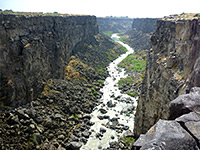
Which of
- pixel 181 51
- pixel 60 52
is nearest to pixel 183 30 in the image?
pixel 181 51

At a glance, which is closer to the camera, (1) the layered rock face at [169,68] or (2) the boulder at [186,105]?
(2) the boulder at [186,105]

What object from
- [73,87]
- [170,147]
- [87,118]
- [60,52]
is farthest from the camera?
[60,52]

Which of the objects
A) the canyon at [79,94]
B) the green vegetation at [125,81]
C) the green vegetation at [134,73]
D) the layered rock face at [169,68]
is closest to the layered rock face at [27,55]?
the canyon at [79,94]

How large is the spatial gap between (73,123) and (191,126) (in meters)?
30.0

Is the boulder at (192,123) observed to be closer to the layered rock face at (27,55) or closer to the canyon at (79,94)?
the canyon at (79,94)

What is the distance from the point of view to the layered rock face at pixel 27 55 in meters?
30.9

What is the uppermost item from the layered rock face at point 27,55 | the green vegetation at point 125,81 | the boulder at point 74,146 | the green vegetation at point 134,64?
the layered rock face at point 27,55

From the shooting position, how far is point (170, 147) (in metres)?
7.17

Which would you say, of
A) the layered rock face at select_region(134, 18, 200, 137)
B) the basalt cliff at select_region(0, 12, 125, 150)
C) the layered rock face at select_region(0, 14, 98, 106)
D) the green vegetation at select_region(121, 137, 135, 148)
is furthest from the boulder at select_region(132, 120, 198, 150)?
the layered rock face at select_region(0, 14, 98, 106)

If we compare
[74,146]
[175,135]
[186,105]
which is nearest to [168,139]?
[175,135]

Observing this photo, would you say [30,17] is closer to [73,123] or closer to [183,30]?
[73,123]

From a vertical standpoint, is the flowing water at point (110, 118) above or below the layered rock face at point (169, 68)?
below

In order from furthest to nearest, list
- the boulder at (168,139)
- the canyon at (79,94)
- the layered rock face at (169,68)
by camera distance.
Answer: the layered rock face at (169,68) < the canyon at (79,94) < the boulder at (168,139)

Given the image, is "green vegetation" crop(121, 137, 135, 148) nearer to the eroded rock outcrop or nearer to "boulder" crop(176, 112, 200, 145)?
the eroded rock outcrop
